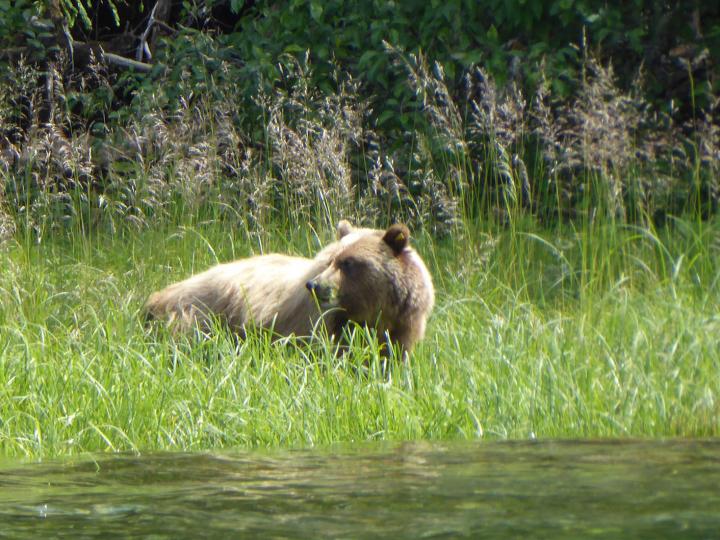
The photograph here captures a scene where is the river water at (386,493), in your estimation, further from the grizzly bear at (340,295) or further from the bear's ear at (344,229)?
the bear's ear at (344,229)

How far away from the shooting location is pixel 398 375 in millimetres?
5664

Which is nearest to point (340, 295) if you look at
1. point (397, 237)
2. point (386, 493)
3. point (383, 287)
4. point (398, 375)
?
point (383, 287)

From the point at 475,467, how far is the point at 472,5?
261 inches

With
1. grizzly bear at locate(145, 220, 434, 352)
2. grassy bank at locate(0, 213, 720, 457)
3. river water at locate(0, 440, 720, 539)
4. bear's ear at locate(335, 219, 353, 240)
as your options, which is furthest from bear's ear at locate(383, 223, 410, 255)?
river water at locate(0, 440, 720, 539)

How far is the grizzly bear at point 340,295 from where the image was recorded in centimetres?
648

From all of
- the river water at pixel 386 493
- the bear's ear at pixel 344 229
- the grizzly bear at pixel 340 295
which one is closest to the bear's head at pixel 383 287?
the grizzly bear at pixel 340 295

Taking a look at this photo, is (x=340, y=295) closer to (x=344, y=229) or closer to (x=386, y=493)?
(x=344, y=229)

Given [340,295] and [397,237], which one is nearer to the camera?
[340,295]

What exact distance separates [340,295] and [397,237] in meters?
0.52

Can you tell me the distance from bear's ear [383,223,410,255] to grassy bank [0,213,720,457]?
440 mm

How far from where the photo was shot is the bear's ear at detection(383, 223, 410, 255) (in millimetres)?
6617

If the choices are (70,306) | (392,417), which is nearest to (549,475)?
(392,417)

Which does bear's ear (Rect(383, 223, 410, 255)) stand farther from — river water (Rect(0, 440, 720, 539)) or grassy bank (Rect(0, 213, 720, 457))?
river water (Rect(0, 440, 720, 539))

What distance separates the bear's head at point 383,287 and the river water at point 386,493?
240cm
